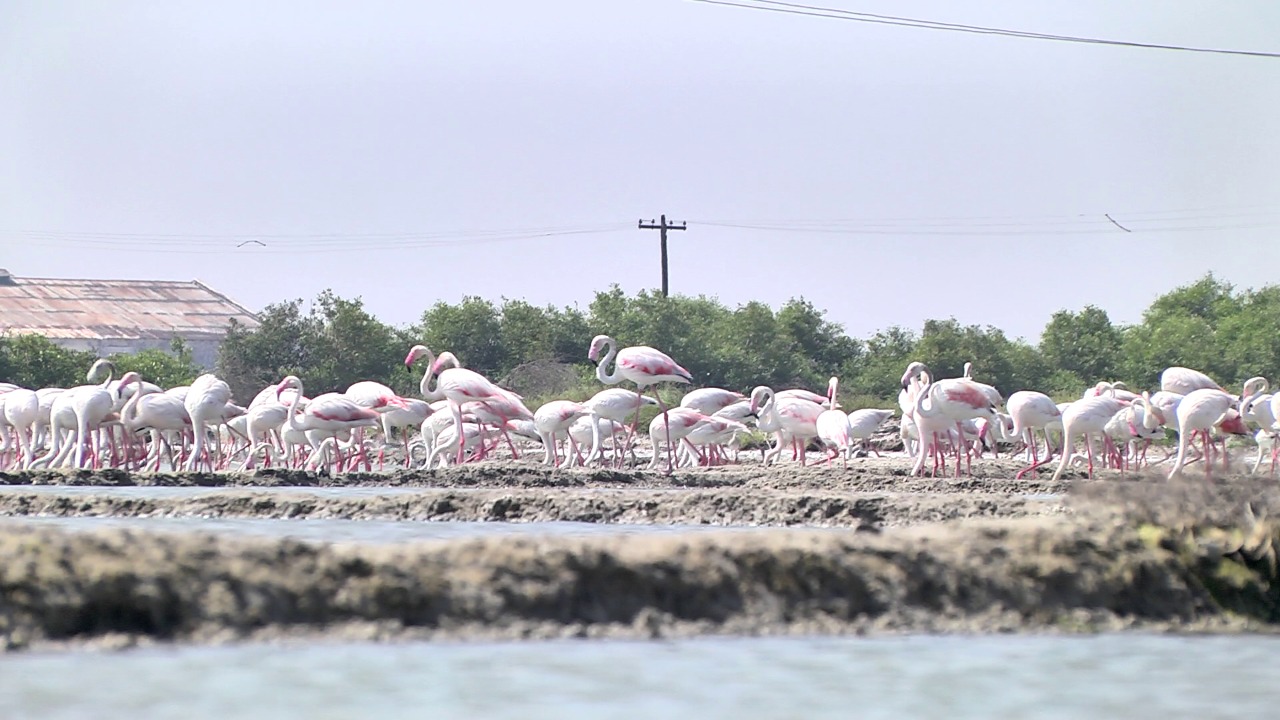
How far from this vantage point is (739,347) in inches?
1687

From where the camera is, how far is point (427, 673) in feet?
19.4

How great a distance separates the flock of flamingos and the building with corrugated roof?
3834 cm

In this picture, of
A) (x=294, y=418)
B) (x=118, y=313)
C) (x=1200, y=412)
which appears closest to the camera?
(x=1200, y=412)

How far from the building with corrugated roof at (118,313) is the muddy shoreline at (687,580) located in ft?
179

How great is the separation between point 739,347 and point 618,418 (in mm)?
21328

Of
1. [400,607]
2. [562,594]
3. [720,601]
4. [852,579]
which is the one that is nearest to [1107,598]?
[852,579]

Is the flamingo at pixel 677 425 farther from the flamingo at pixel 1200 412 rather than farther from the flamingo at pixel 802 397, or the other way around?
the flamingo at pixel 1200 412

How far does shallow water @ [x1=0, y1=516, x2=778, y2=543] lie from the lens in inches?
439

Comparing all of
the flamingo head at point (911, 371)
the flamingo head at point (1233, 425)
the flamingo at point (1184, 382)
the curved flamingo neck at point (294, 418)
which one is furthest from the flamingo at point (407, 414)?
the flamingo head at point (1233, 425)

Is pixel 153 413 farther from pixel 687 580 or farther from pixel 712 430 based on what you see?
pixel 687 580

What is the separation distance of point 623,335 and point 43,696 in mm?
37236

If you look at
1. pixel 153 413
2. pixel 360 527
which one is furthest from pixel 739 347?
pixel 360 527

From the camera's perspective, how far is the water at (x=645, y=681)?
212 inches

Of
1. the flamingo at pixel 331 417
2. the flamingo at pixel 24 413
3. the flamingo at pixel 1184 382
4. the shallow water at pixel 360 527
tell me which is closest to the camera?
the shallow water at pixel 360 527
